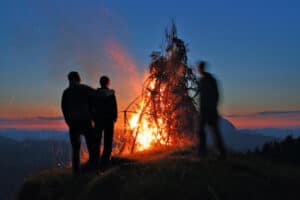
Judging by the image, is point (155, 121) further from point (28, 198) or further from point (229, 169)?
point (229, 169)

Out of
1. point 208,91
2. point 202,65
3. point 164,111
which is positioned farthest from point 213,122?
point 164,111

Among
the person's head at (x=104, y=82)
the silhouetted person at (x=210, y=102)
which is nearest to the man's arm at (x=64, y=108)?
the person's head at (x=104, y=82)

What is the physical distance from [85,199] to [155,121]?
30.8 ft

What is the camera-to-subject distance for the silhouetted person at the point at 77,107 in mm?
10094

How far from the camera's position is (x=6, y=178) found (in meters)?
176

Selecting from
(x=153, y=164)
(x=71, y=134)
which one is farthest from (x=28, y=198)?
(x=153, y=164)

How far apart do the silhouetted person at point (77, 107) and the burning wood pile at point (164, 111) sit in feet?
24.1

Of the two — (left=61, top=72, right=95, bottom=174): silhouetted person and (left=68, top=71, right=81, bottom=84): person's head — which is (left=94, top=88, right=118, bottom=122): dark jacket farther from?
(left=68, top=71, right=81, bottom=84): person's head

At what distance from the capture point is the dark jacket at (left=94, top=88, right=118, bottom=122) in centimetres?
1036

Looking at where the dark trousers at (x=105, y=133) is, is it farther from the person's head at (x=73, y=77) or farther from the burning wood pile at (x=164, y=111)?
the burning wood pile at (x=164, y=111)

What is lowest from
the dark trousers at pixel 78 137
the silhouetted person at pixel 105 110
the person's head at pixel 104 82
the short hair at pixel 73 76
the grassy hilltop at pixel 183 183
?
the grassy hilltop at pixel 183 183

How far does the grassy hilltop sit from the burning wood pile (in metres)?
7.77

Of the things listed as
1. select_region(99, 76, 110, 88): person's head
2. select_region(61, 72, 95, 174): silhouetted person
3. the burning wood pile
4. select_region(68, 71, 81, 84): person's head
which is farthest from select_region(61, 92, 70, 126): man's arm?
the burning wood pile

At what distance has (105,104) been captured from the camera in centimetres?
1037
